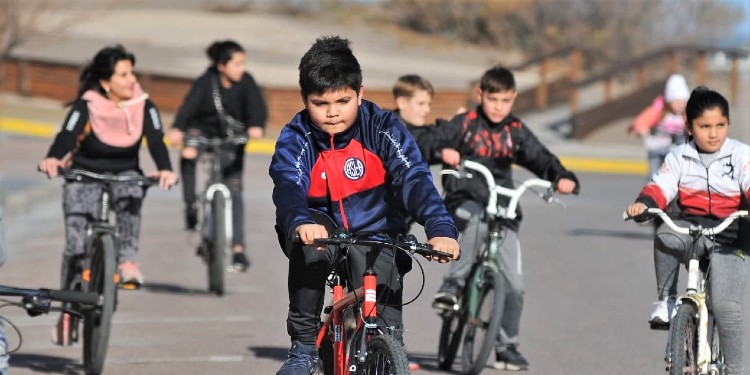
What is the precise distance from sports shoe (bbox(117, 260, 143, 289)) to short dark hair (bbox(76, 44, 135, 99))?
1.05 m

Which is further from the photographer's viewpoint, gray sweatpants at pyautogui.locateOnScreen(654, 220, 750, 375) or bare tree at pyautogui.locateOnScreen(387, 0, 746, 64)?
bare tree at pyautogui.locateOnScreen(387, 0, 746, 64)

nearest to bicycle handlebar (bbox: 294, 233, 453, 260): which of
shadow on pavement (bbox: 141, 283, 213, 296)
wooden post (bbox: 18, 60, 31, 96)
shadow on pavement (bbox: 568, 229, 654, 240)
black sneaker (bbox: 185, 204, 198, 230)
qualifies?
shadow on pavement (bbox: 141, 283, 213, 296)

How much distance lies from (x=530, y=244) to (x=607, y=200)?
5426 mm

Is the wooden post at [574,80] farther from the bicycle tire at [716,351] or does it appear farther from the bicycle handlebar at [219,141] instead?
the bicycle tire at [716,351]

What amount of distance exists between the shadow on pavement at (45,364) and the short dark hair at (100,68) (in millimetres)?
1590

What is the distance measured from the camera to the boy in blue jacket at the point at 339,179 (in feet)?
20.6

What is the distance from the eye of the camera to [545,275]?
574 inches

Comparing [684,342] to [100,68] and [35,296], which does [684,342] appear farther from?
[100,68]

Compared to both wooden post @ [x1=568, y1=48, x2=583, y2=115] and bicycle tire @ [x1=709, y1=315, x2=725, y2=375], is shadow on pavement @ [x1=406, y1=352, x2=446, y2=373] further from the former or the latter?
wooden post @ [x1=568, y1=48, x2=583, y2=115]

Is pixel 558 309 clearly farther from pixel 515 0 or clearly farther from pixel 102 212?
pixel 515 0

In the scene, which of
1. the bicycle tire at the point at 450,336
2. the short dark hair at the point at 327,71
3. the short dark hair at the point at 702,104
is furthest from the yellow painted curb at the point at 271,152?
the short dark hair at the point at 327,71

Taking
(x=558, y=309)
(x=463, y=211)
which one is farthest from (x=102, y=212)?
(x=558, y=309)

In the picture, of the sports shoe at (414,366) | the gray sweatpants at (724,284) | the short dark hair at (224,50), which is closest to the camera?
the gray sweatpants at (724,284)

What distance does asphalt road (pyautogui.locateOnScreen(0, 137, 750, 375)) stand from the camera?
33.3 ft
